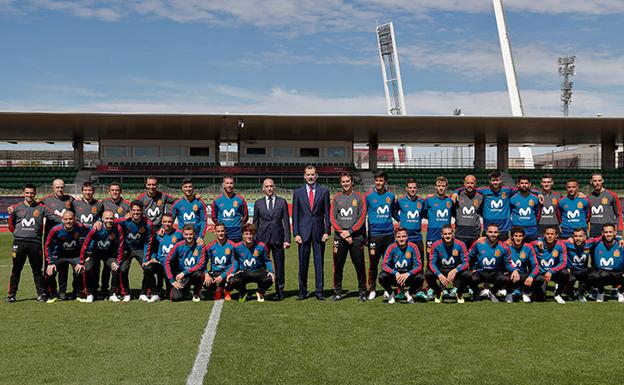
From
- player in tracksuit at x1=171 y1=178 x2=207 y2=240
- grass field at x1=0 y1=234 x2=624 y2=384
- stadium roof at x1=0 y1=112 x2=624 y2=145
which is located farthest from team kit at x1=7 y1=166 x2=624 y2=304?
stadium roof at x1=0 y1=112 x2=624 y2=145

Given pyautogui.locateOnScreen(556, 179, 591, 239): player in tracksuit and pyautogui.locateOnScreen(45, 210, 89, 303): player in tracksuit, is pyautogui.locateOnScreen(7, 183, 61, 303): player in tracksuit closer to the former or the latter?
pyautogui.locateOnScreen(45, 210, 89, 303): player in tracksuit

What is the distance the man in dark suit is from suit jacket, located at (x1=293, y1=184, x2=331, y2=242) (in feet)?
0.51

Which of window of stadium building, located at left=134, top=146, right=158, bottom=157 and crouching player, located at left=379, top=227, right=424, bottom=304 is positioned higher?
window of stadium building, located at left=134, top=146, right=158, bottom=157

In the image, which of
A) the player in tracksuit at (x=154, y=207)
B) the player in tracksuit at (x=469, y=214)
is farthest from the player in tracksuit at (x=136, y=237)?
the player in tracksuit at (x=469, y=214)

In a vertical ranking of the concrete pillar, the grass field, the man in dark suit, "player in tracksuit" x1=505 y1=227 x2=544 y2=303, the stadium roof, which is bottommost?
the grass field

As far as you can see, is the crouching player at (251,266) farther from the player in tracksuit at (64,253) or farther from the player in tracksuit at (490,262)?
the player in tracksuit at (490,262)

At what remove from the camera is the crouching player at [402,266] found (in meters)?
7.28

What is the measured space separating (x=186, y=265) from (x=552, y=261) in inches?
190

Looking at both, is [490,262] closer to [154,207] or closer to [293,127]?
[154,207]

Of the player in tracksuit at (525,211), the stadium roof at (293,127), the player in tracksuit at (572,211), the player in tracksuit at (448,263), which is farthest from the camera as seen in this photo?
the stadium roof at (293,127)

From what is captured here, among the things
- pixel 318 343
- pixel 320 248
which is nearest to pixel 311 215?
pixel 320 248

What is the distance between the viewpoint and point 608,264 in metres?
7.44

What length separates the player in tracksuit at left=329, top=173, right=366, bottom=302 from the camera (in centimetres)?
748

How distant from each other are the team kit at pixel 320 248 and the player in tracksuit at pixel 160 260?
2cm
